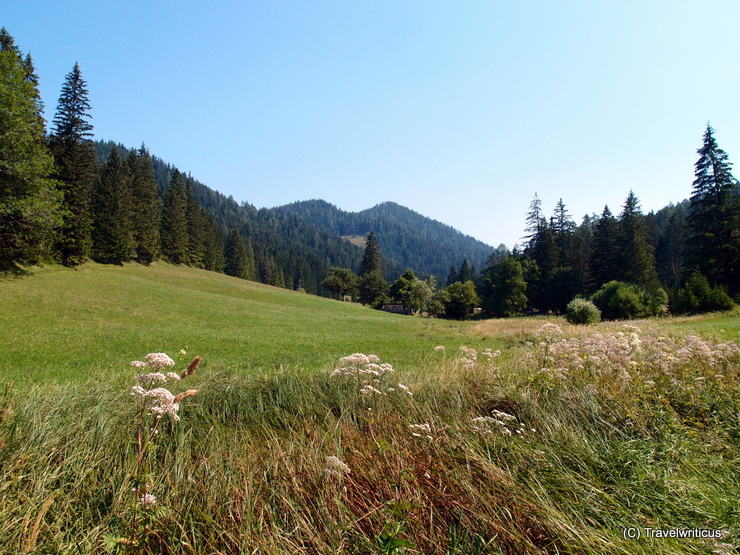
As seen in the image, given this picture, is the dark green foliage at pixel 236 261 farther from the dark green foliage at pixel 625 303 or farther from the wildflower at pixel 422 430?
the wildflower at pixel 422 430

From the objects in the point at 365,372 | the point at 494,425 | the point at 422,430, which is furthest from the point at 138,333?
the point at 494,425

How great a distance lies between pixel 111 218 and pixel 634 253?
6491 centimetres

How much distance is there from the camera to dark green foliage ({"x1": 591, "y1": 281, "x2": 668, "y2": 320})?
30078mm

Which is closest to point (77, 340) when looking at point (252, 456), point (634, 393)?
point (252, 456)

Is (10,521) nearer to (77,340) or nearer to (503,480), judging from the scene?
(503,480)

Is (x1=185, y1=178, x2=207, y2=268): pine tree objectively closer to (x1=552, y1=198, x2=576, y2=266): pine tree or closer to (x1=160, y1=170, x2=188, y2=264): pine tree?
(x1=160, y1=170, x2=188, y2=264): pine tree

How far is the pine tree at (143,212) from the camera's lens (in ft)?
151

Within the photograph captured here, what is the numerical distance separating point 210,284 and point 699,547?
152ft

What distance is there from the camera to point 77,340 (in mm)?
14023

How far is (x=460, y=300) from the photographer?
227 ft

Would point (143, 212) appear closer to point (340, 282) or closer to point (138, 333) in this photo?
point (138, 333)

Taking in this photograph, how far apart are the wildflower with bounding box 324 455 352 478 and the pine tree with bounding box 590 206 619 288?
5537 cm

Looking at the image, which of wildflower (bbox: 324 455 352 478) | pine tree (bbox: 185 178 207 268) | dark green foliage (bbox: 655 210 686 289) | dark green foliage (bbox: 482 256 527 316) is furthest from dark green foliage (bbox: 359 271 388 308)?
wildflower (bbox: 324 455 352 478)

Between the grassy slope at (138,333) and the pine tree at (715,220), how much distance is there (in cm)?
2924
